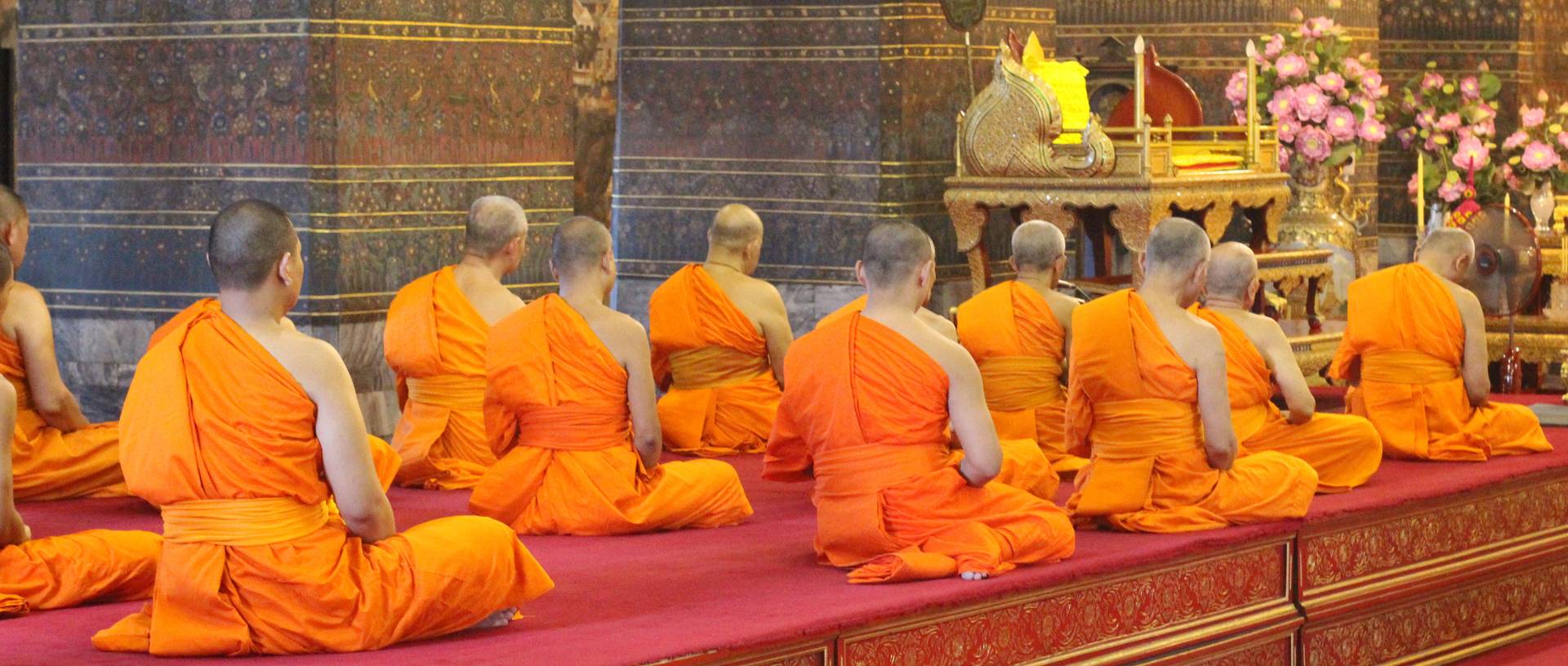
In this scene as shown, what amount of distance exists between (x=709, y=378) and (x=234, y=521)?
3461 millimetres

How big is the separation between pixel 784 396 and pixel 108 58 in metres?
4.01

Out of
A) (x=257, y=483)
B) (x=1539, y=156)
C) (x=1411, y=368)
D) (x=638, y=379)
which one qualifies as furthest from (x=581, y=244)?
(x=1539, y=156)

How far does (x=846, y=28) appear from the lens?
1012 centimetres

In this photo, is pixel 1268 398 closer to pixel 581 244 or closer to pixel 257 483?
pixel 581 244

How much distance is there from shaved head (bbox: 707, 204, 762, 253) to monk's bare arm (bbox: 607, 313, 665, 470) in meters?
1.53

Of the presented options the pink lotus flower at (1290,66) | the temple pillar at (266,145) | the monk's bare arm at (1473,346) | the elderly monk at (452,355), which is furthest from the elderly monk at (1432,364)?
the temple pillar at (266,145)

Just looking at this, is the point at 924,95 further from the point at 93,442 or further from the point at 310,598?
the point at 310,598

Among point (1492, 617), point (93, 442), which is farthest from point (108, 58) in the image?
point (1492, 617)

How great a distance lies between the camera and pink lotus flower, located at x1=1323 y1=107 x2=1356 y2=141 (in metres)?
9.88

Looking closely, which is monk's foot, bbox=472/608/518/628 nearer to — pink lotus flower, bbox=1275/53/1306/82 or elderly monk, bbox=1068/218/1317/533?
elderly monk, bbox=1068/218/1317/533

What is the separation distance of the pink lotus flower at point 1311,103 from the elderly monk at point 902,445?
4.84 m

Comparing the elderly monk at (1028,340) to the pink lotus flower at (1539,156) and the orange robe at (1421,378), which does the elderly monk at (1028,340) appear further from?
the pink lotus flower at (1539,156)

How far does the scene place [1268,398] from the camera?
22.4 ft

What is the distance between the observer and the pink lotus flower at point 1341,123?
32.4ft
